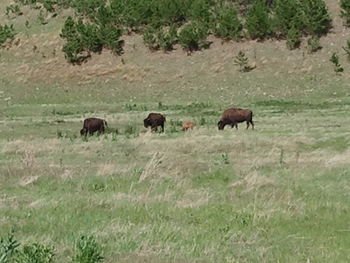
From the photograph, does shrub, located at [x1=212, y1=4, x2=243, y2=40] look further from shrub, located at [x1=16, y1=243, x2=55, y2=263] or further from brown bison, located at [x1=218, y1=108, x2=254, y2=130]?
shrub, located at [x1=16, y1=243, x2=55, y2=263]

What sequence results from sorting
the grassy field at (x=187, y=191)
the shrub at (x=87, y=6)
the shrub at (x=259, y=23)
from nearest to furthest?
the grassy field at (x=187, y=191) → the shrub at (x=259, y=23) → the shrub at (x=87, y=6)

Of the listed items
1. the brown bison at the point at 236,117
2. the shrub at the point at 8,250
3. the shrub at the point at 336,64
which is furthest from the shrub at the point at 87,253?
the shrub at the point at 336,64

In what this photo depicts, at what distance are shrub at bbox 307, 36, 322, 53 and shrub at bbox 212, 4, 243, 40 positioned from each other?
669 cm

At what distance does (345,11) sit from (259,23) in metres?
7.97

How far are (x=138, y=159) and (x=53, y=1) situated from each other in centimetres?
5895

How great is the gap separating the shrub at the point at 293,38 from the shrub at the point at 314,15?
128 cm

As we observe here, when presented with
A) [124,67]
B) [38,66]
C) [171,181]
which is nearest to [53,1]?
[38,66]

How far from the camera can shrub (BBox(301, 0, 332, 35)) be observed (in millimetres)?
57781

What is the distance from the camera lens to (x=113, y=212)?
11.2 meters

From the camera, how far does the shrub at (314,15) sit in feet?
190

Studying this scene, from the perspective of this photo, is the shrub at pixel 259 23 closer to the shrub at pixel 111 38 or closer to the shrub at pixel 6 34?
the shrub at pixel 111 38

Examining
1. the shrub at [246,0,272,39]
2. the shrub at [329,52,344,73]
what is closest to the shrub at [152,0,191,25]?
the shrub at [246,0,272,39]

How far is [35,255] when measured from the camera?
7.62 m

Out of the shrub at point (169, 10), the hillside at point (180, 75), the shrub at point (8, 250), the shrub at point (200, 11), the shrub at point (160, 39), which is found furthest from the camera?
the shrub at point (169, 10)
